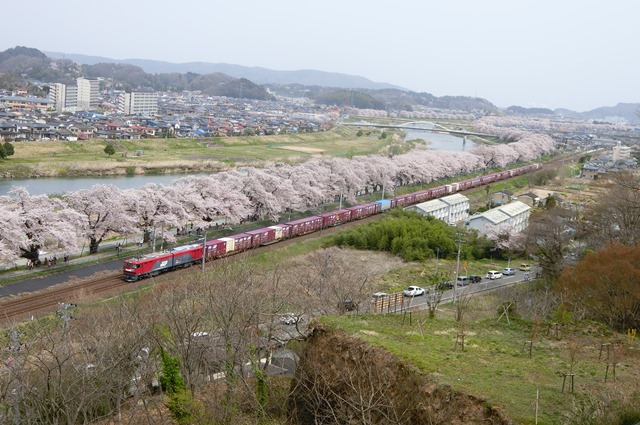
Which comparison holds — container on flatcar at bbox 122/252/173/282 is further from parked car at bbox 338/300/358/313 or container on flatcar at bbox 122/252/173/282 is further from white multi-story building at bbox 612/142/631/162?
white multi-story building at bbox 612/142/631/162

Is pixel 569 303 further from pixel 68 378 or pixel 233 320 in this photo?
pixel 68 378

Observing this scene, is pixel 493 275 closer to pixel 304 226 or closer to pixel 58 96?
pixel 304 226

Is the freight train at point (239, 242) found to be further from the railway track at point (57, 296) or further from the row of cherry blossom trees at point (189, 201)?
the row of cherry blossom trees at point (189, 201)

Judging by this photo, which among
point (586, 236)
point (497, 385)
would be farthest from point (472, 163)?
point (497, 385)

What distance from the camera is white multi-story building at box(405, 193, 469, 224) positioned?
29.5m

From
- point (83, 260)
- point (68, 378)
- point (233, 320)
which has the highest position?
point (233, 320)

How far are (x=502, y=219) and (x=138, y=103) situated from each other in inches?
2880

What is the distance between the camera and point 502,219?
27188 mm

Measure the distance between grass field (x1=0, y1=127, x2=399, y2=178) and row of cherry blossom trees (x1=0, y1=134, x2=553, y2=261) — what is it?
1001 cm

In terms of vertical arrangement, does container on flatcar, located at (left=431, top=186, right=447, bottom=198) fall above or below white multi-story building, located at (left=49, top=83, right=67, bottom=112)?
below

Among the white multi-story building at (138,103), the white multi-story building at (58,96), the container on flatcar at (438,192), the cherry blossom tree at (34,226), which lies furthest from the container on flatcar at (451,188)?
the white multi-story building at (138,103)

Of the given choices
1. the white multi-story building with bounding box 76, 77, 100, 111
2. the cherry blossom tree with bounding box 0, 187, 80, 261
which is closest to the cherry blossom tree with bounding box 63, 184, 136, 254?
the cherry blossom tree with bounding box 0, 187, 80, 261

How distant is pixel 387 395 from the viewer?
24.3ft

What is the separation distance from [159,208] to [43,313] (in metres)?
9.07
